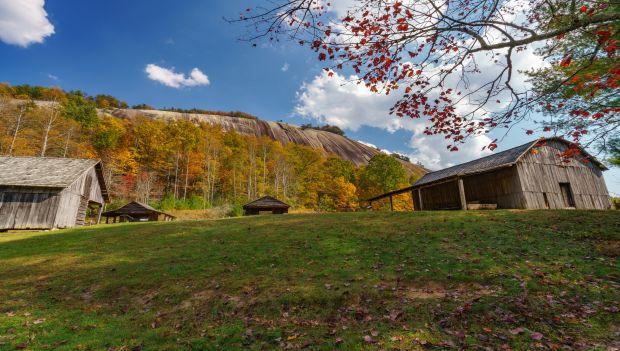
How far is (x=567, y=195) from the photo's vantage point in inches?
988

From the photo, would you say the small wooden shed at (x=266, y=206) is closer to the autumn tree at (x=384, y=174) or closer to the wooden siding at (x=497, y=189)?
the wooden siding at (x=497, y=189)

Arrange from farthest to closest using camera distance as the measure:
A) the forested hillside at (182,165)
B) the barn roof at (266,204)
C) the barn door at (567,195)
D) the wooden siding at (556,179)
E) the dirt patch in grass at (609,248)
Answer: the forested hillside at (182,165) → the barn roof at (266,204) → the barn door at (567,195) → the wooden siding at (556,179) → the dirt patch in grass at (609,248)

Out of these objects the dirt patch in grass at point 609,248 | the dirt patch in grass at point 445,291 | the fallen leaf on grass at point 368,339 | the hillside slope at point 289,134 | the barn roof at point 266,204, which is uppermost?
the hillside slope at point 289,134

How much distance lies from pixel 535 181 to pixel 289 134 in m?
88.5

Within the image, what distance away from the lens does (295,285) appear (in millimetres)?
8109

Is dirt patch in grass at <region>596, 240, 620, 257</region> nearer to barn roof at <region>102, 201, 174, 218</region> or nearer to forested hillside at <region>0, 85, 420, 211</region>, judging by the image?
barn roof at <region>102, 201, 174, 218</region>

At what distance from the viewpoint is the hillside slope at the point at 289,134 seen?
9794 centimetres

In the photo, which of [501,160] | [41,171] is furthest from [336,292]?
[41,171]

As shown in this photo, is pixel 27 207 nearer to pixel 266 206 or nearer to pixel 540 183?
pixel 266 206

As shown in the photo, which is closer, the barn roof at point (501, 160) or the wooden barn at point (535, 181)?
the wooden barn at point (535, 181)

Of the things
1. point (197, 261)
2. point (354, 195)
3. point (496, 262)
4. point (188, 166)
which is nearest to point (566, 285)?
point (496, 262)

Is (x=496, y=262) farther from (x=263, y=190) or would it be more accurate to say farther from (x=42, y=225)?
(x=263, y=190)

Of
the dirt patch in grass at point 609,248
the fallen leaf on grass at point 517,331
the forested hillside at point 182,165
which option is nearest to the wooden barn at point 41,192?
the forested hillside at point 182,165

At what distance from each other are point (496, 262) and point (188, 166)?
5437 centimetres
